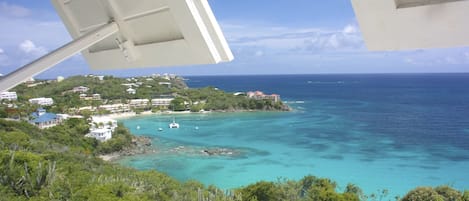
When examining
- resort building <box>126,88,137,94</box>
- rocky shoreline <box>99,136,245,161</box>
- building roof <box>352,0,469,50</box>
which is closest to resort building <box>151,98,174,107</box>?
resort building <box>126,88,137,94</box>

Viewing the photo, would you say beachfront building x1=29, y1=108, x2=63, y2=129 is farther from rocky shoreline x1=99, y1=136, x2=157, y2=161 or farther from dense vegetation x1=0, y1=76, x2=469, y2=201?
rocky shoreline x1=99, y1=136, x2=157, y2=161

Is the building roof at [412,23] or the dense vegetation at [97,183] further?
the dense vegetation at [97,183]

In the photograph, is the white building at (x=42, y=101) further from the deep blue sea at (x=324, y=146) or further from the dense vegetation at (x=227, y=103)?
the dense vegetation at (x=227, y=103)

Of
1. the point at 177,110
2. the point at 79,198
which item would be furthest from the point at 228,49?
the point at 177,110

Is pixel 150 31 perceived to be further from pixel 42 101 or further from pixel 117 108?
pixel 117 108

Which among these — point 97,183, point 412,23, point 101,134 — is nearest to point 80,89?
point 101,134

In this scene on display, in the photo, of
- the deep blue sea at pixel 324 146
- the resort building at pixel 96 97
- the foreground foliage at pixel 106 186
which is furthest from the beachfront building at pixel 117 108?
the foreground foliage at pixel 106 186

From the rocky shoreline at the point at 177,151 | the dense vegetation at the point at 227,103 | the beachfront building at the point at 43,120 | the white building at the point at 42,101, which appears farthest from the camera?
the dense vegetation at the point at 227,103

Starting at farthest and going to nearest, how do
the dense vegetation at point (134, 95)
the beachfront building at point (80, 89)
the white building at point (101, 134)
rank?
the beachfront building at point (80, 89) < the dense vegetation at point (134, 95) < the white building at point (101, 134)
